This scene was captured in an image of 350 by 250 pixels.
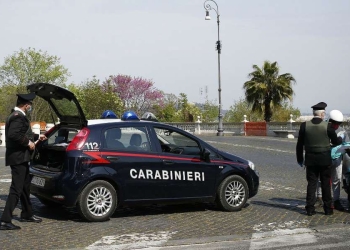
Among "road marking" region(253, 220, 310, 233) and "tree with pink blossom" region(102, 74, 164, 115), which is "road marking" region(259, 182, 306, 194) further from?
"tree with pink blossom" region(102, 74, 164, 115)

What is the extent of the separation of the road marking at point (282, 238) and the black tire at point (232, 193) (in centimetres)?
156

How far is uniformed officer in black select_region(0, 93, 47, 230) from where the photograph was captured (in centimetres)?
803

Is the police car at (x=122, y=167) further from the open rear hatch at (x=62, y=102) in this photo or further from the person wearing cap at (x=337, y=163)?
the person wearing cap at (x=337, y=163)

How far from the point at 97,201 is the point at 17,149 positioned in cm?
134

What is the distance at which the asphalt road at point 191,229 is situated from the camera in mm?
7297

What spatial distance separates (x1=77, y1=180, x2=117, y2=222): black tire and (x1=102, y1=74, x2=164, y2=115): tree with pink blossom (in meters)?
58.5

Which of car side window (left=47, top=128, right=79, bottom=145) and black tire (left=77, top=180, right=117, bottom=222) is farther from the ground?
car side window (left=47, top=128, right=79, bottom=145)

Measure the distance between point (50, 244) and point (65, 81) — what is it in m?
65.6

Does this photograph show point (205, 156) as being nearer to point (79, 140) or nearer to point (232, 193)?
point (232, 193)

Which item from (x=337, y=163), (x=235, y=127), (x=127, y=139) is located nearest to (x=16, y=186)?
(x=127, y=139)

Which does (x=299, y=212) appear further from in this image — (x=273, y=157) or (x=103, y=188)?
(x=273, y=157)

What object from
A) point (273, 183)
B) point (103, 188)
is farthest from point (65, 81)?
point (103, 188)

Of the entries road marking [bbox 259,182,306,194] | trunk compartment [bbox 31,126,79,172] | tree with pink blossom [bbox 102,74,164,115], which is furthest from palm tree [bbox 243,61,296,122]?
trunk compartment [bbox 31,126,79,172]

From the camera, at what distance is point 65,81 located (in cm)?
7144
